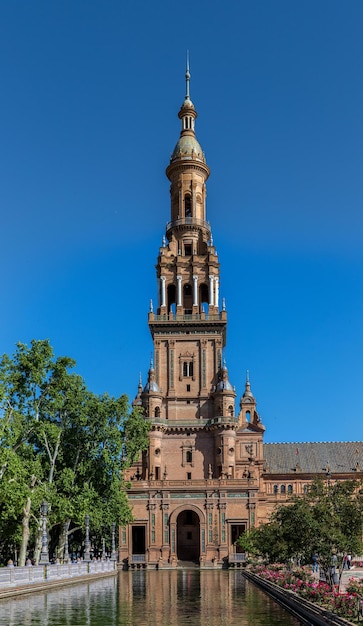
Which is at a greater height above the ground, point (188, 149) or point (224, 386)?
point (188, 149)

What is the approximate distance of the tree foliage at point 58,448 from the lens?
146 ft

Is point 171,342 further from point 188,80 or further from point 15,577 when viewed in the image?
point 15,577

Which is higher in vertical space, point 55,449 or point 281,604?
point 55,449

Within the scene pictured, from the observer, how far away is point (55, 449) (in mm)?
53500

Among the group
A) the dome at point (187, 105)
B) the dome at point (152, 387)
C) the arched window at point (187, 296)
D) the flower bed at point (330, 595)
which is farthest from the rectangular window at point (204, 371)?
→ the flower bed at point (330, 595)

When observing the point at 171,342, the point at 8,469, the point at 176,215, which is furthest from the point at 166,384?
the point at 8,469

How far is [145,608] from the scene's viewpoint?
90.0 feet

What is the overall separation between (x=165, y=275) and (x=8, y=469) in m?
51.5

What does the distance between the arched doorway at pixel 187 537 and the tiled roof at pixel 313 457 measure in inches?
1157

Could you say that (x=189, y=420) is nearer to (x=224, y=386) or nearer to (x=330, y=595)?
(x=224, y=386)

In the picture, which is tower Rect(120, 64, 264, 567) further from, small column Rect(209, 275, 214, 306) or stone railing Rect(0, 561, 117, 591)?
stone railing Rect(0, 561, 117, 591)

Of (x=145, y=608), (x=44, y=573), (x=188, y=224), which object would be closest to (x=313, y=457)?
(x=188, y=224)

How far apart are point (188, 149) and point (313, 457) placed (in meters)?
49.9

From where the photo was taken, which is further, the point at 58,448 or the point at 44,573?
the point at 58,448
